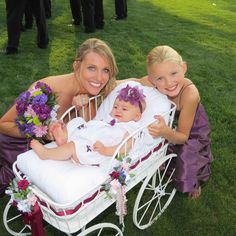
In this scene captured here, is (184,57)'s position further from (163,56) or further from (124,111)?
(124,111)

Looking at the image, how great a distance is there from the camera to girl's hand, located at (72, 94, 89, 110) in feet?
10.2

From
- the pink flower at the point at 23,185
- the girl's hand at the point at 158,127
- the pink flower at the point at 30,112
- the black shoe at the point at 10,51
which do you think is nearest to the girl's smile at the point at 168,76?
the girl's hand at the point at 158,127

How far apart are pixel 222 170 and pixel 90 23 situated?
4.84 meters

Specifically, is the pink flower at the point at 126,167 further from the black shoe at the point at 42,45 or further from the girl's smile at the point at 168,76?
the black shoe at the point at 42,45

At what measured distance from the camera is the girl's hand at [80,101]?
312 centimetres

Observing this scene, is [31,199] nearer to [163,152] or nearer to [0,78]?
[163,152]

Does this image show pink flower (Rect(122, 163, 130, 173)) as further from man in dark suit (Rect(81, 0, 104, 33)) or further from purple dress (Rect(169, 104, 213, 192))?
man in dark suit (Rect(81, 0, 104, 33))

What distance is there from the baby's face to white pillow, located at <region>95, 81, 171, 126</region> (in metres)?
0.11

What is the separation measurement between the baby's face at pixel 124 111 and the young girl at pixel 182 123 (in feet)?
0.68

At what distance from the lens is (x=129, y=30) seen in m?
8.39

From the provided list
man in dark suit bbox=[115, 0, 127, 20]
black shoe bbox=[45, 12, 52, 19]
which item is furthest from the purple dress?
black shoe bbox=[45, 12, 52, 19]

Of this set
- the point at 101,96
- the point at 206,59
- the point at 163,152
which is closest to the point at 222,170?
the point at 163,152

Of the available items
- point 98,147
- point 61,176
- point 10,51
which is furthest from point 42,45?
point 61,176

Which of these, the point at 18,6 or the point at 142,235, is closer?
the point at 142,235
